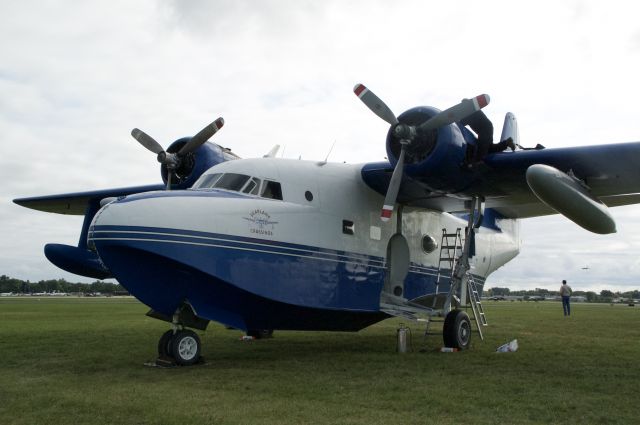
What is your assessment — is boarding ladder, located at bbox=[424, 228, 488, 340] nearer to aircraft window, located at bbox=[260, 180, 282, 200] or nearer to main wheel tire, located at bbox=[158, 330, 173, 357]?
aircraft window, located at bbox=[260, 180, 282, 200]

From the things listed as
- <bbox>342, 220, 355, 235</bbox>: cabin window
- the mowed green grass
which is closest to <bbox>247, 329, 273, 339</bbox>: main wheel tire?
the mowed green grass

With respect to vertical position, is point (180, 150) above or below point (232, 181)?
above

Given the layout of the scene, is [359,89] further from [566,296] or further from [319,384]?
[566,296]

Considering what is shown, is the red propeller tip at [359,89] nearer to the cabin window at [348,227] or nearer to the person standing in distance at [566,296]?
the cabin window at [348,227]

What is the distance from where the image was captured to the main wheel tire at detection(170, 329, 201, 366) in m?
8.86

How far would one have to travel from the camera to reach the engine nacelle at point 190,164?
12.3m

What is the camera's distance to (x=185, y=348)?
29.4ft

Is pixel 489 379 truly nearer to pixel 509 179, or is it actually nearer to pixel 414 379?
pixel 414 379

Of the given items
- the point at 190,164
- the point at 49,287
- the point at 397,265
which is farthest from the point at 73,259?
the point at 49,287

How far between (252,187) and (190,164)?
10.3ft

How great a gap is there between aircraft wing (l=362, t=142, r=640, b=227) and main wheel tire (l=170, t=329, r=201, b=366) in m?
4.87

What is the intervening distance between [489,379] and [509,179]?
474 cm

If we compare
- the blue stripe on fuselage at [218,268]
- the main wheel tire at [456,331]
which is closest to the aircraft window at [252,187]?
the blue stripe on fuselage at [218,268]

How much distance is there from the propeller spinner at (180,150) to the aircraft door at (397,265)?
14.9 ft
